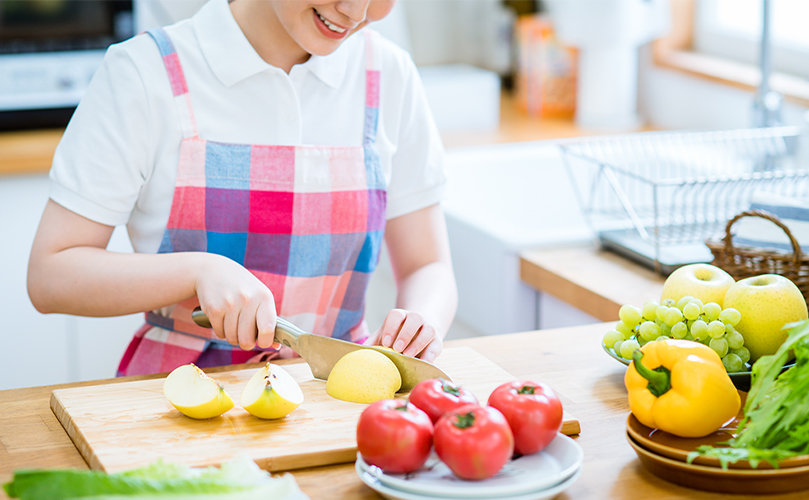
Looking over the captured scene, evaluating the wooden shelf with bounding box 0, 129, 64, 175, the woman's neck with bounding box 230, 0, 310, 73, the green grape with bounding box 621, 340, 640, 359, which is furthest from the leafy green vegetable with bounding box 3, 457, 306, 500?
the wooden shelf with bounding box 0, 129, 64, 175

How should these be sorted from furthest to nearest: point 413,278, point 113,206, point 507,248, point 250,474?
point 507,248 < point 413,278 < point 113,206 < point 250,474

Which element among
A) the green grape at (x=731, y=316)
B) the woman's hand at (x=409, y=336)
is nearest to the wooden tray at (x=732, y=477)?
the green grape at (x=731, y=316)

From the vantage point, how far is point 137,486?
0.61 m

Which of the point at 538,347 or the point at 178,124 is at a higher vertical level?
the point at 178,124

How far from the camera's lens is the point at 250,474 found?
667 millimetres

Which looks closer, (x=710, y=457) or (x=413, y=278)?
(x=710, y=457)

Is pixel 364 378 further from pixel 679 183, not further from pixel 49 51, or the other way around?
pixel 49 51

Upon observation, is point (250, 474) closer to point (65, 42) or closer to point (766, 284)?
point (766, 284)

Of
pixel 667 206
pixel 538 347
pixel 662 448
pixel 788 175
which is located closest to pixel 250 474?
pixel 662 448

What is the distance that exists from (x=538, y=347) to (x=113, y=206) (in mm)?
564

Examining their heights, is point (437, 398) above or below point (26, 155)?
below

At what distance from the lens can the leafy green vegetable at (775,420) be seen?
724mm

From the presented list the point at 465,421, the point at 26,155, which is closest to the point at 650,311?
the point at 465,421

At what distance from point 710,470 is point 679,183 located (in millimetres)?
728
